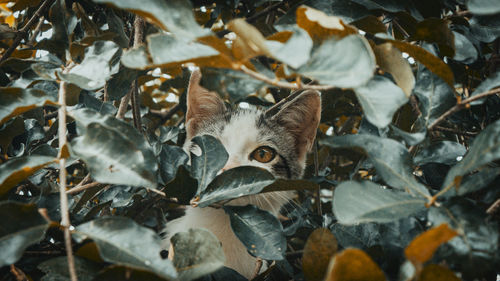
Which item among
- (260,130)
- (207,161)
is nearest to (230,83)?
(207,161)

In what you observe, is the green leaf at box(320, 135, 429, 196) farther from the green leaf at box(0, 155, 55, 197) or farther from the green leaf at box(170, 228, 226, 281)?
the green leaf at box(0, 155, 55, 197)

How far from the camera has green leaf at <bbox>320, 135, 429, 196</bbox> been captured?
0.70m

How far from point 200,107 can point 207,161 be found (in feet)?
4.32

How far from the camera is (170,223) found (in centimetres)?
186

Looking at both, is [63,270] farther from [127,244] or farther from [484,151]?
[484,151]

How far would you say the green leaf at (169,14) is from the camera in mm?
579

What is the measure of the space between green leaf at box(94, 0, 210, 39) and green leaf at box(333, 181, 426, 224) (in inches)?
13.9

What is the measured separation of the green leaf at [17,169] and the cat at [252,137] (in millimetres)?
1022

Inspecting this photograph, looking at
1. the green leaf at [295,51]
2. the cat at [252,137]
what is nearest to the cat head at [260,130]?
the cat at [252,137]

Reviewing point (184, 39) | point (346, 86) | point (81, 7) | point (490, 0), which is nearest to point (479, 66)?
point (490, 0)

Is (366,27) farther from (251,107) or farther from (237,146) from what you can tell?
(251,107)

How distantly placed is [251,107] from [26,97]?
1946mm

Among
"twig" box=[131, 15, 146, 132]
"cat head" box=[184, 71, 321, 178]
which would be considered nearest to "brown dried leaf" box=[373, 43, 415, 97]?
"twig" box=[131, 15, 146, 132]

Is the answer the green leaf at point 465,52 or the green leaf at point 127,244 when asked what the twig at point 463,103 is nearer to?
the green leaf at point 465,52
